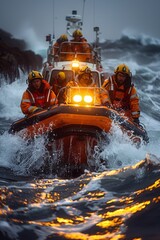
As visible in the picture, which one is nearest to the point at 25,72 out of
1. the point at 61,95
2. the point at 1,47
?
the point at 1,47

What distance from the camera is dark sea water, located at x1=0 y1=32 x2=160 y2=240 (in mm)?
3123

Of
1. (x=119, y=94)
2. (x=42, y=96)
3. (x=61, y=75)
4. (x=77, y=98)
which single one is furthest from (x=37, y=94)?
(x=119, y=94)

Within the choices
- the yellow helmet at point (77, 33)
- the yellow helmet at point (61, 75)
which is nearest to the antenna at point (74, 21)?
the yellow helmet at point (77, 33)

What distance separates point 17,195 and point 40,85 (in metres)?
3.14

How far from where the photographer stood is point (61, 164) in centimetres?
629

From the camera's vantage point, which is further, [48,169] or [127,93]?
[127,93]

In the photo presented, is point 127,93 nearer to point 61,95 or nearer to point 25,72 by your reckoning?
point 61,95

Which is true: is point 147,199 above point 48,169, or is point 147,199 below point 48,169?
below

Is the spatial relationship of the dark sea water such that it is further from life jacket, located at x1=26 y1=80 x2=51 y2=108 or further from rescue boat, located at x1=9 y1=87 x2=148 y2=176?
life jacket, located at x1=26 y1=80 x2=51 y2=108

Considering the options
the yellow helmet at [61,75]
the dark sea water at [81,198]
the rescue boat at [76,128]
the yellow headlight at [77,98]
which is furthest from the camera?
the yellow helmet at [61,75]

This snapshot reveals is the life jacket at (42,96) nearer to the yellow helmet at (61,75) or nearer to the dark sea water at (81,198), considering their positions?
the dark sea water at (81,198)

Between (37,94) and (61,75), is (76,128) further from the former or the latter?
(61,75)

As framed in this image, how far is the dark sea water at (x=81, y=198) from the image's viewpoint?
3.12 m

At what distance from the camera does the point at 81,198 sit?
4.10 metres
